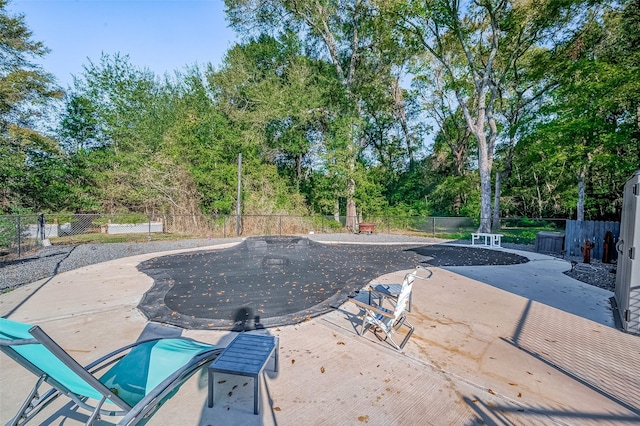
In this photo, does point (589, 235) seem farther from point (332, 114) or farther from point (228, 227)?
point (228, 227)

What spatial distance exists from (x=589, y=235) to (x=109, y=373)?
12.3m

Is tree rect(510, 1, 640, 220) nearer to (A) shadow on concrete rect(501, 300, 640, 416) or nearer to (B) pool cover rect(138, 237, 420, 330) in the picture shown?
(B) pool cover rect(138, 237, 420, 330)

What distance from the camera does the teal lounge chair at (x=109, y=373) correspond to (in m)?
1.44

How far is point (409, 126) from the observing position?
77.1 feet

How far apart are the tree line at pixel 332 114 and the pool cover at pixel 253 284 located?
25.8 ft

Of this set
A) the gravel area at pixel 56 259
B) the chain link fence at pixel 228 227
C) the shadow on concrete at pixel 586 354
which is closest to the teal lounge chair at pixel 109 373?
the shadow on concrete at pixel 586 354

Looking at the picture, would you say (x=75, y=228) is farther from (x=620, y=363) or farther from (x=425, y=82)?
(x=425, y=82)

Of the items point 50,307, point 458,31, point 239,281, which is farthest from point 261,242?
point 458,31

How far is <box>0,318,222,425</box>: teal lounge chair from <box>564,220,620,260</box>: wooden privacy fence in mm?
11121

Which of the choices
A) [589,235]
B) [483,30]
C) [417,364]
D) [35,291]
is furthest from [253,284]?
[483,30]

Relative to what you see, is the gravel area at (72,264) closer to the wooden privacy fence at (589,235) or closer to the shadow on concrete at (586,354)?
the wooden privacy fence at (589,235)

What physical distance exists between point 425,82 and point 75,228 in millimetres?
24849

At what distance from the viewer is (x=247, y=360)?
2152mm

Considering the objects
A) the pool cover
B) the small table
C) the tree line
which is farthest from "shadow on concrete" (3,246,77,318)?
the tree line
